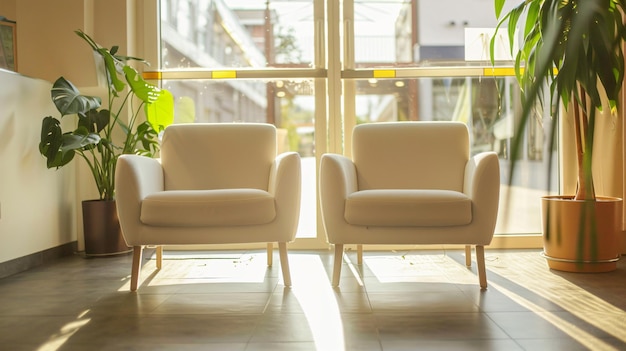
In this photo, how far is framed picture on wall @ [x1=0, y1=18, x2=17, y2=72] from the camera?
362cm

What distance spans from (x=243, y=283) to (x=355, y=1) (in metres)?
2.14

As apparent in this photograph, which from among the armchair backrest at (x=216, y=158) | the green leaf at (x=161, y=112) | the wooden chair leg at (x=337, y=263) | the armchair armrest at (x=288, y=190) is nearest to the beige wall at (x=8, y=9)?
the green leaf at (x=161, y=112)

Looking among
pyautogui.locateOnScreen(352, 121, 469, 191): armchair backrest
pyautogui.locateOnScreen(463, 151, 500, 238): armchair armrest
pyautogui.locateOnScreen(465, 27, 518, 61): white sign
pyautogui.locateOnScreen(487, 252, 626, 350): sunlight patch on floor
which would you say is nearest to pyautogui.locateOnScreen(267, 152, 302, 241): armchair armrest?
pyautogui.locateOnScreen(352, 121, 469, 191): armchair backrest

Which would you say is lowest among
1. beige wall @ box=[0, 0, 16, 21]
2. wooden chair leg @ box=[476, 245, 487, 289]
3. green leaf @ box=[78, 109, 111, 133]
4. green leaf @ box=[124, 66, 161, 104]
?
wooden chair leg @ box=[476, 245, 487, 289]

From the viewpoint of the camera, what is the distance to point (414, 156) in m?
3.10

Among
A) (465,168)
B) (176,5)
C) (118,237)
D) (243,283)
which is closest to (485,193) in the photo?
(465,168)

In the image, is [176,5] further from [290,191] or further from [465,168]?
[465,168]

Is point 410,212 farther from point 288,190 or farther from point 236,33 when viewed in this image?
point 236,33

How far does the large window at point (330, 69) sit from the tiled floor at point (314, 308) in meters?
0.98

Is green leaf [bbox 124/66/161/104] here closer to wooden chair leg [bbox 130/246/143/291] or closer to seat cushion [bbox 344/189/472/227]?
wooden chair leg [bbox 130/246/143/291]

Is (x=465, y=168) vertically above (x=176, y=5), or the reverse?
(x=176, y=5)

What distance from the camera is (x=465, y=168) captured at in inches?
118

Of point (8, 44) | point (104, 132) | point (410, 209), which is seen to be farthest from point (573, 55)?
point (8, 44)

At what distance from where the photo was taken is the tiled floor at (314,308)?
71.2 inches
